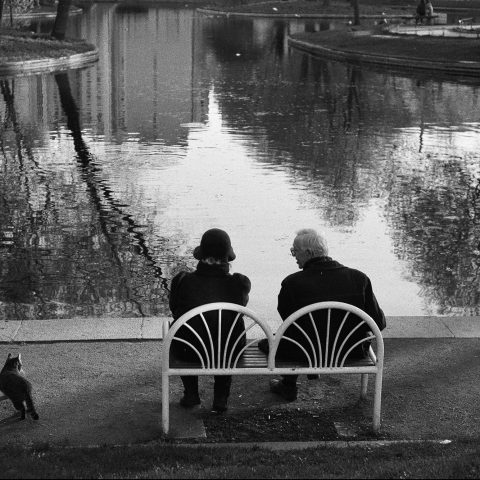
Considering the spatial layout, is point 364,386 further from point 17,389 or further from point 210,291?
point 17,389

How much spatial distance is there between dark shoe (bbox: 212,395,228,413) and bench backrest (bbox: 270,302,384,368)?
1.75 ft

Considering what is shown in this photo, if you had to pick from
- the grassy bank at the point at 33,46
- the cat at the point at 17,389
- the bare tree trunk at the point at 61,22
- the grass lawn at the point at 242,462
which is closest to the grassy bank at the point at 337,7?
the bare tree trunk at the point at 61,22

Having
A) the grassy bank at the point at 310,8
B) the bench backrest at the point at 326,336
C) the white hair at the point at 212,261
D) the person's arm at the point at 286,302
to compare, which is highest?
the grassy bank at the point at 310,8

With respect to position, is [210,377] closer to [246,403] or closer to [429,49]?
[246,403]

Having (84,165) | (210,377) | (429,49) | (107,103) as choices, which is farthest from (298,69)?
(210,377)

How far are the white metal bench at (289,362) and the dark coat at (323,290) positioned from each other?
68mm

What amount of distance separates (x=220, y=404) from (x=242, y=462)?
3.38 feet

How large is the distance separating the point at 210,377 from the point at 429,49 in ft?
125

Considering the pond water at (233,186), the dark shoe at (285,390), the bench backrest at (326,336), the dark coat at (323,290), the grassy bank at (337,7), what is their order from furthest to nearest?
the grassy bank at (337,7) < the pond water at (233,186) < the dark shoe at (285,390) < the dark coat at (323,290) < the bench backrest at (326,336)

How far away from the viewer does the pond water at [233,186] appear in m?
10.7

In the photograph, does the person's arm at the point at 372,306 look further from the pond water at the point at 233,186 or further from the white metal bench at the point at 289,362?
the pond water at the point at 233,186

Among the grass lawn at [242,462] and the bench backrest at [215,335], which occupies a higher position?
the bench backrest at [215,335]

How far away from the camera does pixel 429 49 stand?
141ft

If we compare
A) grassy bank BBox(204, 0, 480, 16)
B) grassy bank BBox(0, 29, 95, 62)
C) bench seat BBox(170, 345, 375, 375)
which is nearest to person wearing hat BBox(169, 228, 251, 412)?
bench seat BBox(170, 345, 375, 375)
